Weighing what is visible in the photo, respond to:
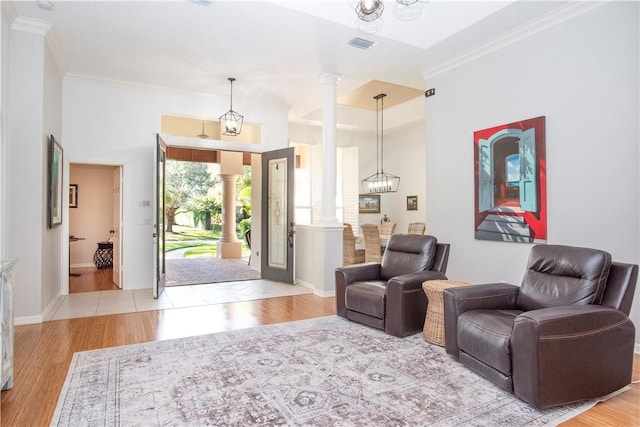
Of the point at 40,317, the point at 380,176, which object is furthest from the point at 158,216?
the point at 380,176

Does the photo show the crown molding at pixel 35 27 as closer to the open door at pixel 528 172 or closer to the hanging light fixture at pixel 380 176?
the hanging light fixture at pixel 380 176

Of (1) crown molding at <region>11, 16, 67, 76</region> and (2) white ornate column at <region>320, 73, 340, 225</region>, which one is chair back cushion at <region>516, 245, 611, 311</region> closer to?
(2) white ornate column at <region>320, 73, 340, 225</region>

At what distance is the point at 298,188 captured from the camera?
8.93 meters

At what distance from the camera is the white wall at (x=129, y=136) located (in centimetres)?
547

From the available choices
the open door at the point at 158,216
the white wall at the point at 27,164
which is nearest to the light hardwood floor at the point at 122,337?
the white wall at the point at 27,164

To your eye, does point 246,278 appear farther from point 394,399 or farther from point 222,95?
point 394,399

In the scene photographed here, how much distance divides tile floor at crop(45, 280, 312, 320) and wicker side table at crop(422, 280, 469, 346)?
2.49 meters

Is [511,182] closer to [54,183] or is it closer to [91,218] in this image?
Result: [54,183]

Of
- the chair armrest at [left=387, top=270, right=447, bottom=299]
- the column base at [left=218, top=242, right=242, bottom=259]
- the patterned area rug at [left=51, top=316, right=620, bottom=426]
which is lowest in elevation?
the patterned area rug at [left=51, top=316, right=620, bottom=426]

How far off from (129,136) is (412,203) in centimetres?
612

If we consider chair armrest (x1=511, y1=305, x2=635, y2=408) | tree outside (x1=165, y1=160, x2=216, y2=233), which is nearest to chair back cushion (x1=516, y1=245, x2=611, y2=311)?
chair armrest (x1=511, y1=305, x2=635, y2=408)

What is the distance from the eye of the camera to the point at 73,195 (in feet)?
25.9

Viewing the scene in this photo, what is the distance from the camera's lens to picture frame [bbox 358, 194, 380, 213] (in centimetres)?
946

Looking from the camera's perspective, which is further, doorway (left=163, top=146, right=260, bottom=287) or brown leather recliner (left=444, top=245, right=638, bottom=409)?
doorway (left=163, top=146, right=260, bottom=287)
